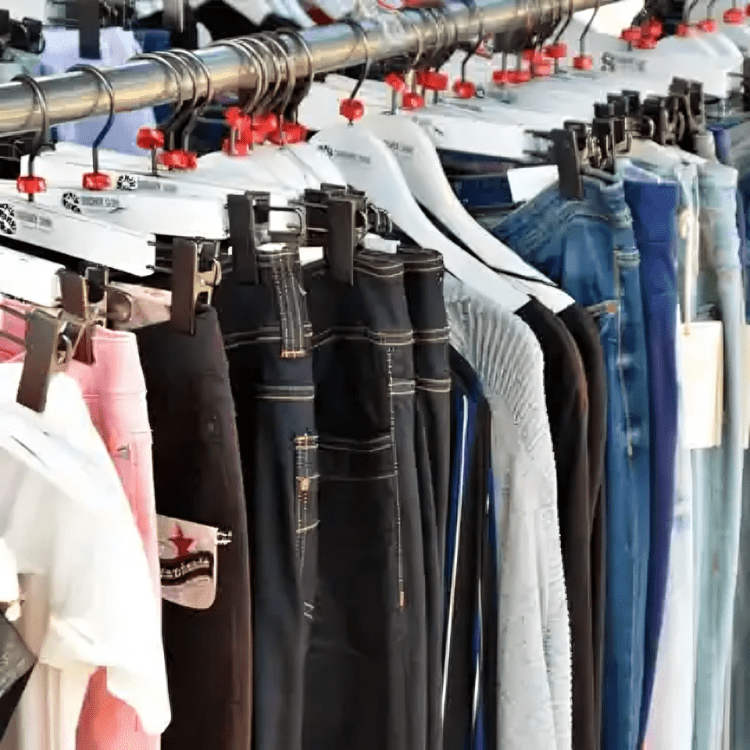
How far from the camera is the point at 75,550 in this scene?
3.40 feet

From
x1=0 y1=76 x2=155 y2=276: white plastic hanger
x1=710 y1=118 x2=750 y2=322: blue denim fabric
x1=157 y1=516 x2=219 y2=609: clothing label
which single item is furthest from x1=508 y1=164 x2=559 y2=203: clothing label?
x1=157 y1=516 x2=219 y2=609: clothing label

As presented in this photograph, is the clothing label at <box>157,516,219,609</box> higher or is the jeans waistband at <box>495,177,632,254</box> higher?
the jeans waistband at <box>495,177,632,254</box>

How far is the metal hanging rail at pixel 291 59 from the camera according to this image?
1.31 meters

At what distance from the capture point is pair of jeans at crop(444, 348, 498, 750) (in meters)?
1.56

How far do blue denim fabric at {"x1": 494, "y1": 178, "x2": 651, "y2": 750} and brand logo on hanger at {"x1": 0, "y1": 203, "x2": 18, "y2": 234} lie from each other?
0.65m

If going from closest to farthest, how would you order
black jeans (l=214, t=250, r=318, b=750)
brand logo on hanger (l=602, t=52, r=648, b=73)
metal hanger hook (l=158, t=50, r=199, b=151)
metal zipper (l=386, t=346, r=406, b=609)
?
black jeans (l=214, t=250, r=318, b=750)
metal zipper (l=386, t=346, r=406, b=609)
metal hanger hook (l=158, t=50, r=199, b=151)
brand logo on hanger (l=602, t=52, r=648, b=73)

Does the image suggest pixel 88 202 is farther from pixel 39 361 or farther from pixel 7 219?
pixel 39 361

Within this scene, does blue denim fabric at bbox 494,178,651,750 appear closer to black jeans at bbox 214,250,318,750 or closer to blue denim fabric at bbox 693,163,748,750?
blue denim fabric at bbox 693,163,748,750

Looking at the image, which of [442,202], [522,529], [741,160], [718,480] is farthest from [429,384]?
[741,160]

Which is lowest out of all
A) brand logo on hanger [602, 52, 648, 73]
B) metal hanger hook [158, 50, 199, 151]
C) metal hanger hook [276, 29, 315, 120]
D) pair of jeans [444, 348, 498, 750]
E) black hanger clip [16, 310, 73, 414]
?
pair of jeans [444, 348, 498, 750]

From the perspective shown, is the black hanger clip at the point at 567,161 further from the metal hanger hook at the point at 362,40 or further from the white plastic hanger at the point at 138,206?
the white plastic hanger at the point at 138,206

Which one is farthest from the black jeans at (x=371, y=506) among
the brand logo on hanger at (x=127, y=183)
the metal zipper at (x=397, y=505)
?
the brand logo on hanger at (x=127, y=183)

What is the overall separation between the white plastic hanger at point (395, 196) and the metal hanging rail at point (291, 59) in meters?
0.09

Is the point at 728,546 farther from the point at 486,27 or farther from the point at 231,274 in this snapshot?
the point at 231,274
